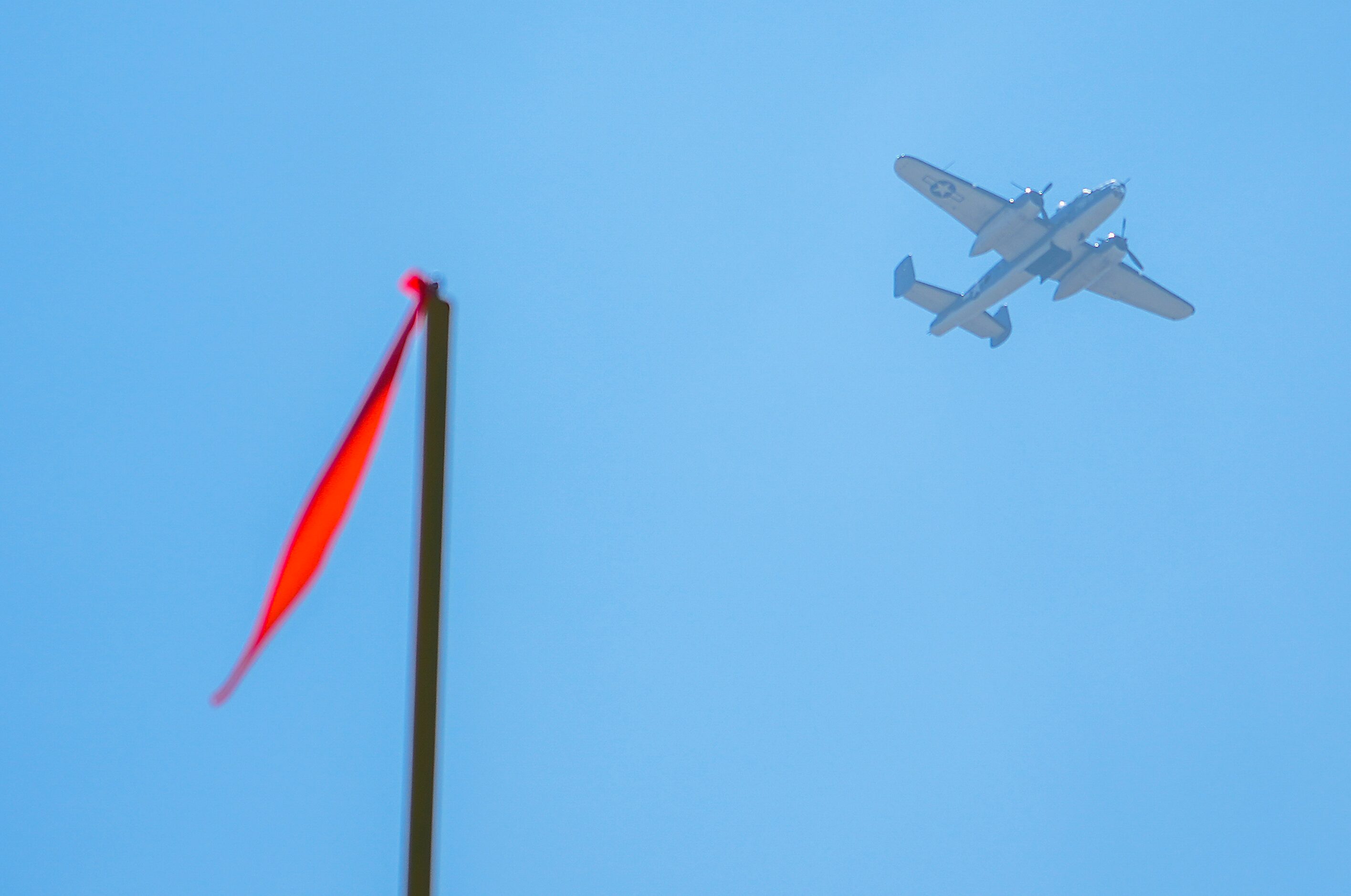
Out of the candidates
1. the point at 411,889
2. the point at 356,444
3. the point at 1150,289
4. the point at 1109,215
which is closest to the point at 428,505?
the point at 356,444

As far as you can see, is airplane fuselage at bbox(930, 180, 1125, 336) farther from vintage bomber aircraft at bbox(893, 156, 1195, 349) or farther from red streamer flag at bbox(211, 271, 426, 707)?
red streamer flag at bbox(211, 271, 426, 707)

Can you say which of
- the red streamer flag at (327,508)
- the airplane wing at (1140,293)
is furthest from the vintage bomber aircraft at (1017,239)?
the red streamer flag at (327,508)

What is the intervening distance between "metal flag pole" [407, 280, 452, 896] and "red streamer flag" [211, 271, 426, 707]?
29cm

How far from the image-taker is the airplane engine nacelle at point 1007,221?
4031cm

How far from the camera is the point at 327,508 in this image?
192 inches

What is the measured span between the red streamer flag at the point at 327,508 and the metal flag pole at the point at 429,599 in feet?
0.96

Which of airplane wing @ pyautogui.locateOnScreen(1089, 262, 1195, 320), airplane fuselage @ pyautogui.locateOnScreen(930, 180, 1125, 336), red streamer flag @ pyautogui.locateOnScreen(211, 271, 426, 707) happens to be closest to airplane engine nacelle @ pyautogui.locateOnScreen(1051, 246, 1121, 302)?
airplane fuselage @ pyautogui.locateOnScreen(930, 180, 1125, 336)

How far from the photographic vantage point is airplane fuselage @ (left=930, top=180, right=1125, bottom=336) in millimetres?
38219

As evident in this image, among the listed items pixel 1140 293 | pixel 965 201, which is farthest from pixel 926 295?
pixel 1140 293

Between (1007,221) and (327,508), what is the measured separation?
1491 inches

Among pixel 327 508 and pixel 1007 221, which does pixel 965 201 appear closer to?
pixel 1007 221

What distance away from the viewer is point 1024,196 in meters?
40.6

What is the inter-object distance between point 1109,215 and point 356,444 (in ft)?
121

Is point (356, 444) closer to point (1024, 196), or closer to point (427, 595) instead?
point (427, 595)
